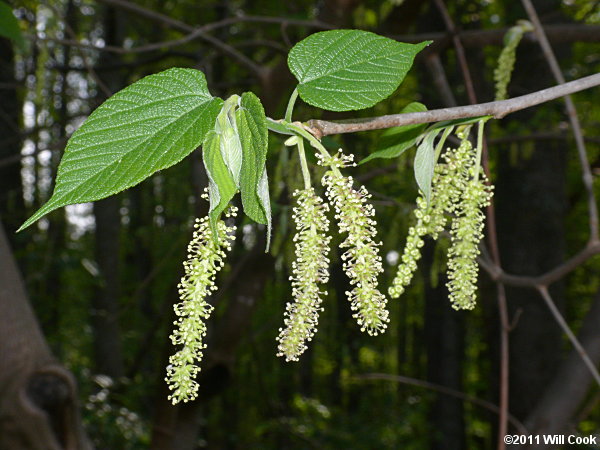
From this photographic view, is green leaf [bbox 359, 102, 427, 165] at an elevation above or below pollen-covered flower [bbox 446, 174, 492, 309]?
above

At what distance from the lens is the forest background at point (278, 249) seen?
5.77ft

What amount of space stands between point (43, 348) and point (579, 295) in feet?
31.5

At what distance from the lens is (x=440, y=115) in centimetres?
61

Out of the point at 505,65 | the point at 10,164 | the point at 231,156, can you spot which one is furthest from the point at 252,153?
the point at 10,164

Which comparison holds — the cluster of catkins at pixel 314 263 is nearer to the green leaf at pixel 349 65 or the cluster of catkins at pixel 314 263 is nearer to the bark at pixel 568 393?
the green leaf at pixel 349 65

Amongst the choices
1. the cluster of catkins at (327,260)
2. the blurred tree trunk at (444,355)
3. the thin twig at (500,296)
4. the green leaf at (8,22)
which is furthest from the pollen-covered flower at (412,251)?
the blurred tree trunk at (444,355)

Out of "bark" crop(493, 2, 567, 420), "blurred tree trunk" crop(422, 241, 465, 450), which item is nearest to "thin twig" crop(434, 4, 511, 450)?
"bark" crop(493, 2, 567, 420)

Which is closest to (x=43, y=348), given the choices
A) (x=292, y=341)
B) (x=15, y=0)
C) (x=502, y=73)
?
(x=292, y=341)

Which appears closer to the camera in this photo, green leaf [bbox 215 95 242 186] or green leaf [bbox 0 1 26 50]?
green leaf [bbox 215 95 242 186]

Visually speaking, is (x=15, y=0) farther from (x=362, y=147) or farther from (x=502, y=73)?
(x=362, y=147)

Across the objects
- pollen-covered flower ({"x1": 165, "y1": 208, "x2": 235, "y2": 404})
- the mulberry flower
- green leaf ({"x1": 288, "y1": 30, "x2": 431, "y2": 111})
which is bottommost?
pollen-covered flower ({"x1": 165, "y1": 208, "x2": 235, "y2": 404})

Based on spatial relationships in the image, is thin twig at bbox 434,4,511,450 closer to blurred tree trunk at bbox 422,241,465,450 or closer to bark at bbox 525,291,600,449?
bark at bbox 525,291,600,449

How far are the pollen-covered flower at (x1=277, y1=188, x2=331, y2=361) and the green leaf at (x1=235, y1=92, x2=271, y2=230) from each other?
7 cm

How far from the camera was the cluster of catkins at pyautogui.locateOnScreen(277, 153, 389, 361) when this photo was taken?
0.62 metres
